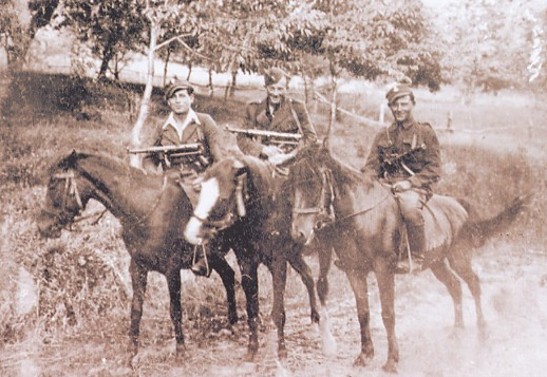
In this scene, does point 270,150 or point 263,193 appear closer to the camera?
point 263,193

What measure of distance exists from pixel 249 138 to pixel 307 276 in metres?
1.28

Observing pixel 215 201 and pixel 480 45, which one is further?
pixel 480 45

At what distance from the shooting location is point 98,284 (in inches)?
173

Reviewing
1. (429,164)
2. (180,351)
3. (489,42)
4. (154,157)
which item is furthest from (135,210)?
(489,42)

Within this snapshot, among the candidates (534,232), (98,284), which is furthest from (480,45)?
(98,284)

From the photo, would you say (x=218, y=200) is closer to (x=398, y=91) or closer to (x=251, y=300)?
(x=251, y=300)

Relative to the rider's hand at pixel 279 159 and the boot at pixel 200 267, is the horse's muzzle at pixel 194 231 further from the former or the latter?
the rider's hand at pixel 279 159

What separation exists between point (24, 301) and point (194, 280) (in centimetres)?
136

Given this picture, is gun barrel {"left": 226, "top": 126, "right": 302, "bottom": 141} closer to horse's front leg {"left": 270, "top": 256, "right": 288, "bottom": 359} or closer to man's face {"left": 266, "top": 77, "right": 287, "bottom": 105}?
man's face {"left": 266, "top": 77, "right": 287, "bottom": 105}

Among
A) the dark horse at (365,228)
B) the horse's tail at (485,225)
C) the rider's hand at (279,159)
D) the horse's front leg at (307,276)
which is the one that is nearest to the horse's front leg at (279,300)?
the horse's front leg at (307,276)

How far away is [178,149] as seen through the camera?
434 cm

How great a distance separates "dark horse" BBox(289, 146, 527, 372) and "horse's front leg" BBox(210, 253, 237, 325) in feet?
2.69

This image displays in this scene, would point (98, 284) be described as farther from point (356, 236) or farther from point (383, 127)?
point (383, 127)

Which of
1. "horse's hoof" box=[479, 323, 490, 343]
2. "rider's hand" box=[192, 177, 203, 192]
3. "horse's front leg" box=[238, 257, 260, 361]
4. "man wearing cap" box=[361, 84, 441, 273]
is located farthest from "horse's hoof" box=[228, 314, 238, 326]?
"horse's hoof" box=[479, 323, 490, 343]
